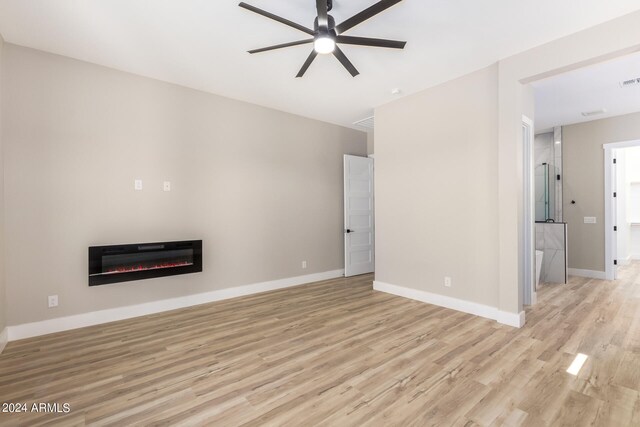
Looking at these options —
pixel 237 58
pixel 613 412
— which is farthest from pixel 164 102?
pixel 613 412

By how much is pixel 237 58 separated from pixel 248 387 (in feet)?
10.4

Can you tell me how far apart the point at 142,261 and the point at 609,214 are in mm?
7496

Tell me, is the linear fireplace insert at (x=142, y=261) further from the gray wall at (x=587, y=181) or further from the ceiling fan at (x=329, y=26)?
the gray wall at (x=587, y=181)

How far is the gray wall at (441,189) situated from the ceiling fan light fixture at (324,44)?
2076 millimetres

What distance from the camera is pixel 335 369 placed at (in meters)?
2.40

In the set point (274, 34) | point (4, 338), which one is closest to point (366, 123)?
point (274, 34)

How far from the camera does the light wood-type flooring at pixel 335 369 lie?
1.88m

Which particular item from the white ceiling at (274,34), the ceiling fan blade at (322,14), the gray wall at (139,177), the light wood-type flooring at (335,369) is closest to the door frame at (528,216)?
the light wood-type flooring at (335,369)

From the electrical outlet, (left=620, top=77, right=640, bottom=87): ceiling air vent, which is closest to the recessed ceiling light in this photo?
(left=620, top=77, right=640, bottom=87): ceiling air vent

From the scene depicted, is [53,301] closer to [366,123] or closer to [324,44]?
[324,44]

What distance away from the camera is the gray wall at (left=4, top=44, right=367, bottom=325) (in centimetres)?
306

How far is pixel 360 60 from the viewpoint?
335cm

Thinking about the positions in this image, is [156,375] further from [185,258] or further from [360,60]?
[360,60]

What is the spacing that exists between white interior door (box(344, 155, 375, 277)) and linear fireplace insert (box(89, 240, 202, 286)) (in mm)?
2715
